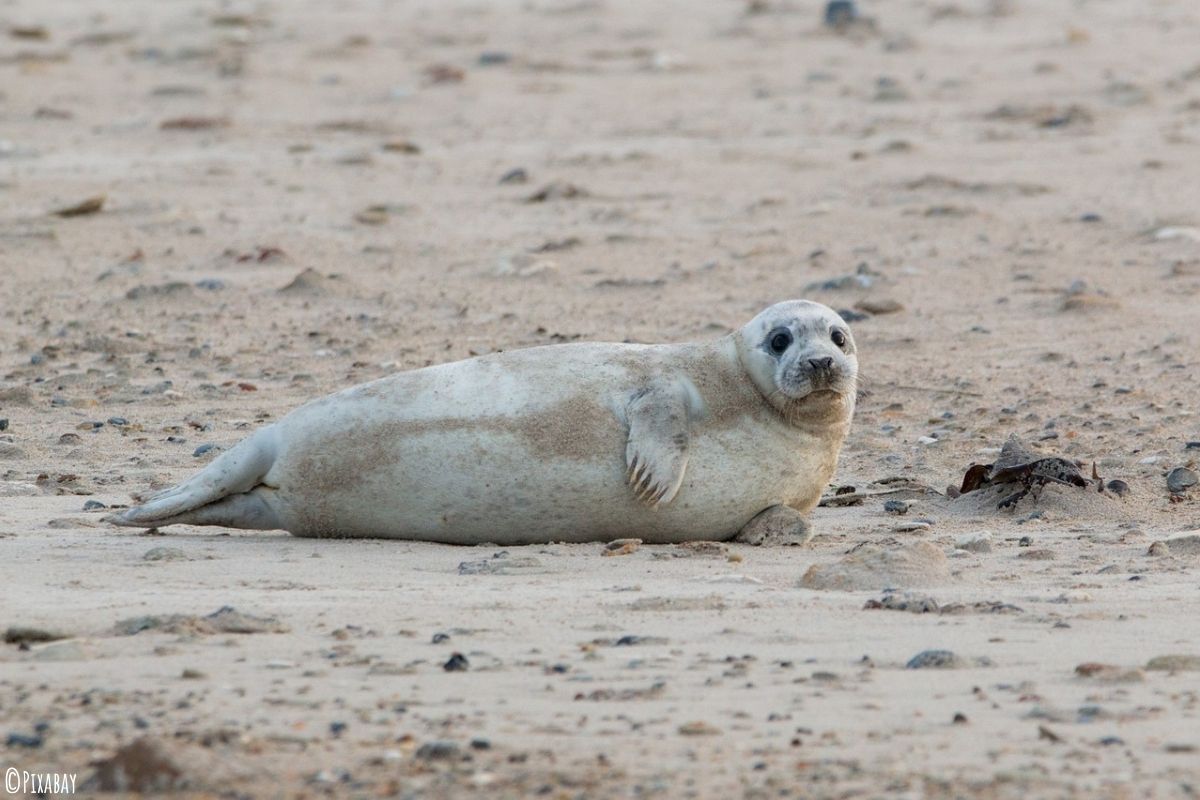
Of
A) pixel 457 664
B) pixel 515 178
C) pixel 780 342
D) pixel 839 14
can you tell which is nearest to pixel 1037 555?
pixel 780 342

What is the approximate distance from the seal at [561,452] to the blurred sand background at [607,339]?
151 mm

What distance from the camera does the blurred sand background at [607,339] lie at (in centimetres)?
339

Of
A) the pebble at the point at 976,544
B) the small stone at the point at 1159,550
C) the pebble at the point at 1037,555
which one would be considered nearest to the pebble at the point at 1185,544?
the small stone at the point at 1159,550

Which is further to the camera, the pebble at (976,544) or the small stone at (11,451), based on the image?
the small stone at (11,451)

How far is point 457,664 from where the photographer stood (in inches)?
148

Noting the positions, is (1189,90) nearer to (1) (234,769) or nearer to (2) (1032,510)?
(2) (1032,510)

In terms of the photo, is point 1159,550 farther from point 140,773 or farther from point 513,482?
point 140,773

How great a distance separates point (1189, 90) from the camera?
482 inches

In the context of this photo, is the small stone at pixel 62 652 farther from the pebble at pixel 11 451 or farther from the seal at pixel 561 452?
the pebble at pixel 11 451

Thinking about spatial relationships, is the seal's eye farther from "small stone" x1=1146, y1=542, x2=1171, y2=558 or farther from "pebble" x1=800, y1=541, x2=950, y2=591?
"small stone" x1=1146, y1=542, x2=1171, y2=558

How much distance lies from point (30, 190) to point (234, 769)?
7.98 m

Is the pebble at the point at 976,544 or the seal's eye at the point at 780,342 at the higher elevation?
the seal's eye at the point at 780,342

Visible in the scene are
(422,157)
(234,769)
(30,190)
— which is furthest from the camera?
(422,157)

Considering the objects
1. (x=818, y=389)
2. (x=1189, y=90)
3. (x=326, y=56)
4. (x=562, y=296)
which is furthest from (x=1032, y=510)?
(x=326, y=56)
